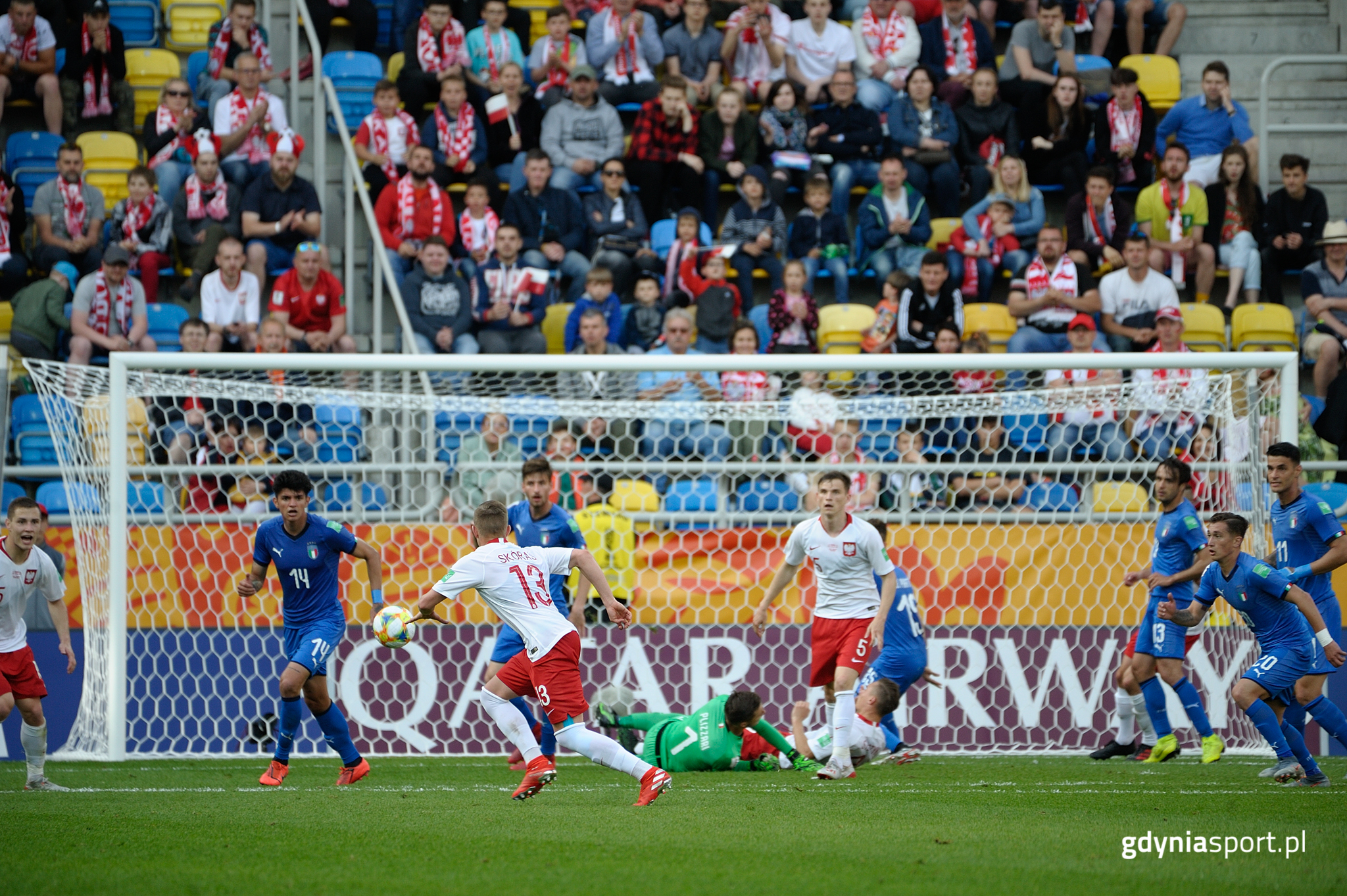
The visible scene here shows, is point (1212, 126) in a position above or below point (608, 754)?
above

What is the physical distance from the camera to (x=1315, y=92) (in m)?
15.9

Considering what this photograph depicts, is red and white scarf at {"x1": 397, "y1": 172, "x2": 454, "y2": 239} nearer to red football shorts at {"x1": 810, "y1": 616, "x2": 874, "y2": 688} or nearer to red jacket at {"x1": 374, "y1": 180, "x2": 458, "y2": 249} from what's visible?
red jacket at {"x1": 374, "y1": 180, "x2": 458, "y2": 249}

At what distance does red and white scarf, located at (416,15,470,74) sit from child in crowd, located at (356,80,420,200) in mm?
688

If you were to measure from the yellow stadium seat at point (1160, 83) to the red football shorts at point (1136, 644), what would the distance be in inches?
313

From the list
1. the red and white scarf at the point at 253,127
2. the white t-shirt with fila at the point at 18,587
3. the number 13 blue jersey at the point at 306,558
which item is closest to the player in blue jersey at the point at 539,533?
the number 13 blue jersey at the point at 306,558

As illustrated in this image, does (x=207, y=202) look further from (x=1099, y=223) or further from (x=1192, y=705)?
(x=1192, y=705)

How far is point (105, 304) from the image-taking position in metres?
13.0

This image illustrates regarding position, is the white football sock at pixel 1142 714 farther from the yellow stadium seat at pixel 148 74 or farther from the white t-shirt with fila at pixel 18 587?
the yellow stadium seat at pixel 148 74

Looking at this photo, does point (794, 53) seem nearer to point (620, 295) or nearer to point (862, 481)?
point (620, 295)

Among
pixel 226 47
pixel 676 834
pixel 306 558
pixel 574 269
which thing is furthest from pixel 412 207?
pixel 676 834

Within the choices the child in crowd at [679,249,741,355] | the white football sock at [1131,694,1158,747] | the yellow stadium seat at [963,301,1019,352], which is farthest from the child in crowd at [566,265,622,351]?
the white football sock at [1131,694,1158,747]

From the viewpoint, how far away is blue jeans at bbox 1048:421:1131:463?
36.6 feet

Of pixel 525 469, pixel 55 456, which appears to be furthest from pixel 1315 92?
pixel 55 456

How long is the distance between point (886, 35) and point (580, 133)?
3832 millimetres
